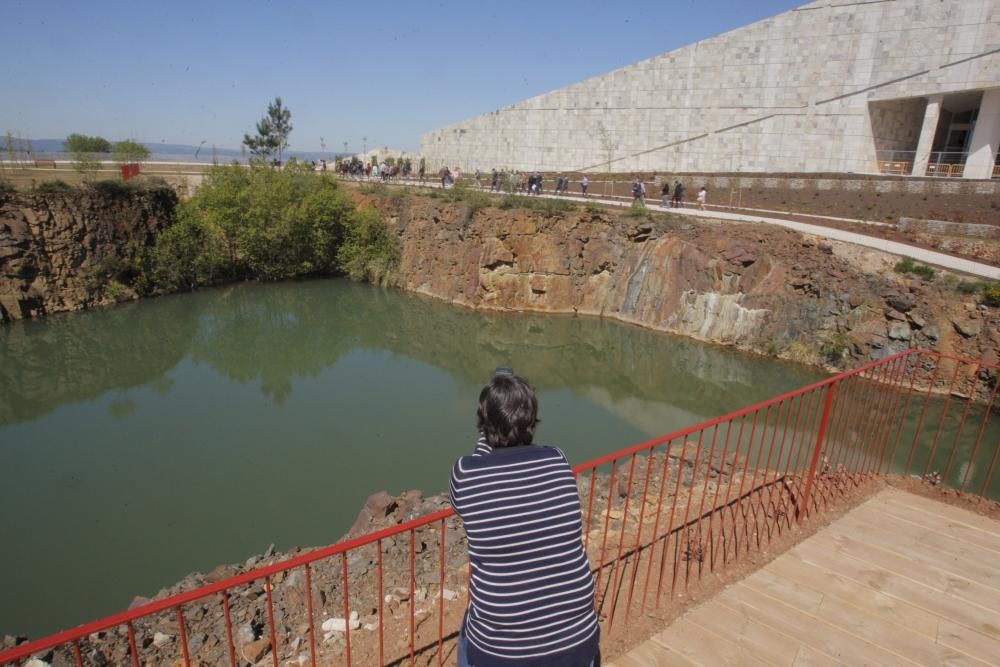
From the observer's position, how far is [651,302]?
21.9 m

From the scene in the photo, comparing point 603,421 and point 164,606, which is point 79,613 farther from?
point 603,421

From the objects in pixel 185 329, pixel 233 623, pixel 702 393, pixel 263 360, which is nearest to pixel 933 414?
pixel 702 393

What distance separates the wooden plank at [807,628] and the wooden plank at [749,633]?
7 cm

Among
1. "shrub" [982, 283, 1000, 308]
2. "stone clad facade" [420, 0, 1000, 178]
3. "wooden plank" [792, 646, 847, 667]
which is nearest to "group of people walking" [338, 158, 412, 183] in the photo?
"stone clad facade" [420, 0, 1000, 178]

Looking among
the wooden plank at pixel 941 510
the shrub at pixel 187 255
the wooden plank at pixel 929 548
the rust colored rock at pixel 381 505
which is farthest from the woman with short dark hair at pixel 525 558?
the shrub at pixel 187 255

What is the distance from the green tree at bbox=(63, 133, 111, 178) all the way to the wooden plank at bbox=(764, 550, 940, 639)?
1341 inches

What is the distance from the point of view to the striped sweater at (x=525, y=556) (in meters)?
2.29

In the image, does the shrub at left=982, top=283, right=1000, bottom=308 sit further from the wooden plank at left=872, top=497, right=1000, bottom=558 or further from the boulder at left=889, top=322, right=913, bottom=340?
the wooden plank at left=872, top=497, right=1000, bottom=558

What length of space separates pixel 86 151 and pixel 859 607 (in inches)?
2040

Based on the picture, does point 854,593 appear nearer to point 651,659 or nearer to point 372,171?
point 651,659

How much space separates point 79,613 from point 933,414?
17760mm

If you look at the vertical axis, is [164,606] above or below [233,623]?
above

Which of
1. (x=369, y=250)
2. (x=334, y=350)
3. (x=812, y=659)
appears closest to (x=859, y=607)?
(x=812, y=659)

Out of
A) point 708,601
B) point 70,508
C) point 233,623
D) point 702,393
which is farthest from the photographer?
point 702,393
